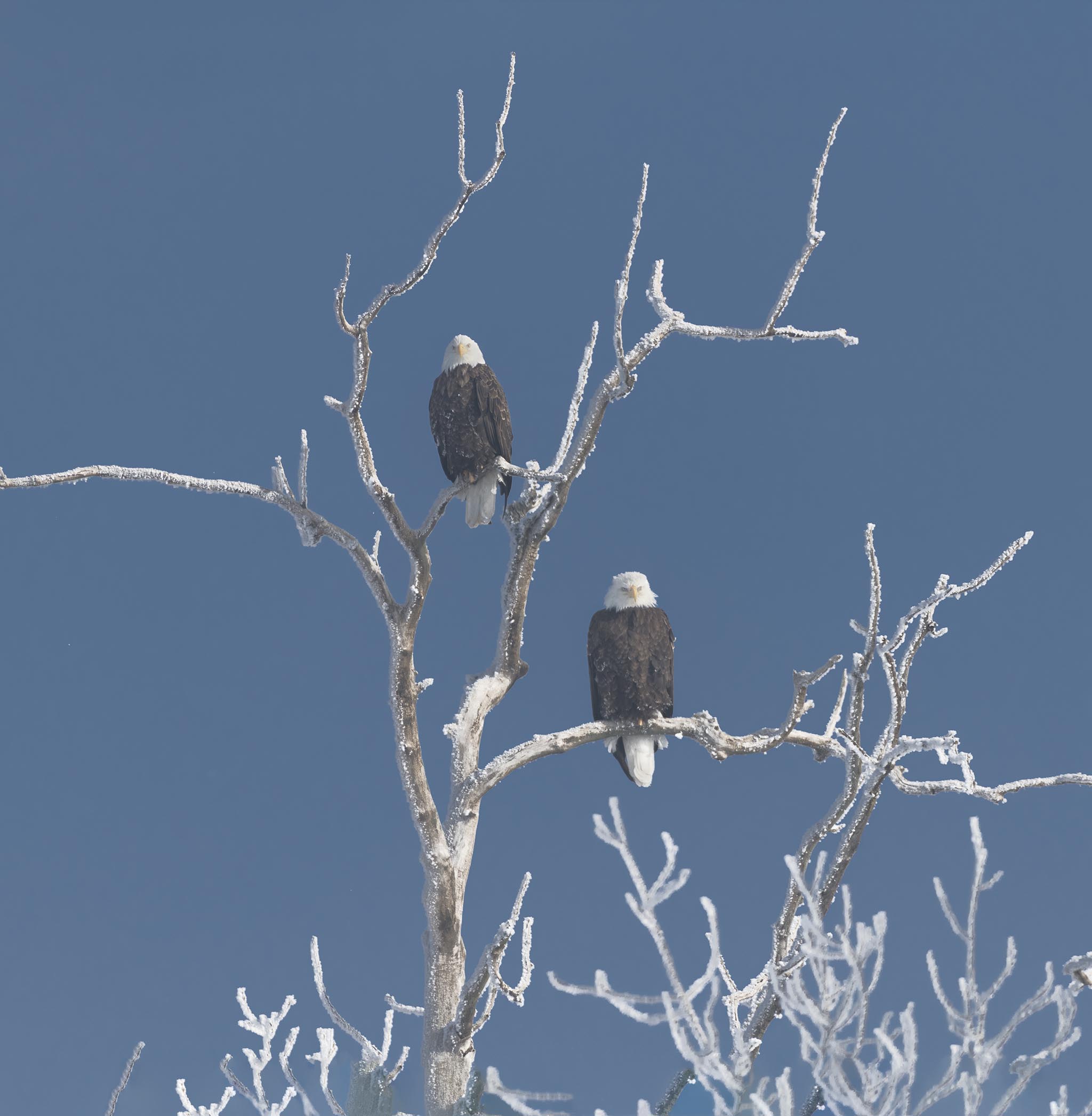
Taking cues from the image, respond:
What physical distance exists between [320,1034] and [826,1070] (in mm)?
1285

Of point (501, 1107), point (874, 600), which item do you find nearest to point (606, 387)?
point (874, 600)

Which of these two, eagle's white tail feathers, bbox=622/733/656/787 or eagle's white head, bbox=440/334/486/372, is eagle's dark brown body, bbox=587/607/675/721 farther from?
eagle's white head, bbox=440/334/486/372

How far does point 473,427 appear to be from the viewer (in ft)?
15.3

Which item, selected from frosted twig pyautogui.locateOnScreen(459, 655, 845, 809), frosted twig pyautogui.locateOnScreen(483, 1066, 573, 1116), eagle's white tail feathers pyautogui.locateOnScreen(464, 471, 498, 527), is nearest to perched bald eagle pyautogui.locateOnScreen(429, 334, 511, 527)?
eagle's white tail feathers pyautogui.locateOnScreen(464, 471, 498, 527)

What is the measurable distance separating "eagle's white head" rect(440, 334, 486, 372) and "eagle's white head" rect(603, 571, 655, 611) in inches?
36.6

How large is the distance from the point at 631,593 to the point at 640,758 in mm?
615

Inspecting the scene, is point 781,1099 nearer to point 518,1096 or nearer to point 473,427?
point 518,1096

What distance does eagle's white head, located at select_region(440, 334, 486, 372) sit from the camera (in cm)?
485

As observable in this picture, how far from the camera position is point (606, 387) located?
358 centimetres

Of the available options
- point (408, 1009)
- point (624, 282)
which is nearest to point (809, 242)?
point (624, 282)

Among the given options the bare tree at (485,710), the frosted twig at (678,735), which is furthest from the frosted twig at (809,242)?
the frosted twig at (678,735)

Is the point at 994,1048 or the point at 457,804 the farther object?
the point at 457,804

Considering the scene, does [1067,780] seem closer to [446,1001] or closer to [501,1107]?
[446,1001]

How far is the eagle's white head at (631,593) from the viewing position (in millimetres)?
4633
